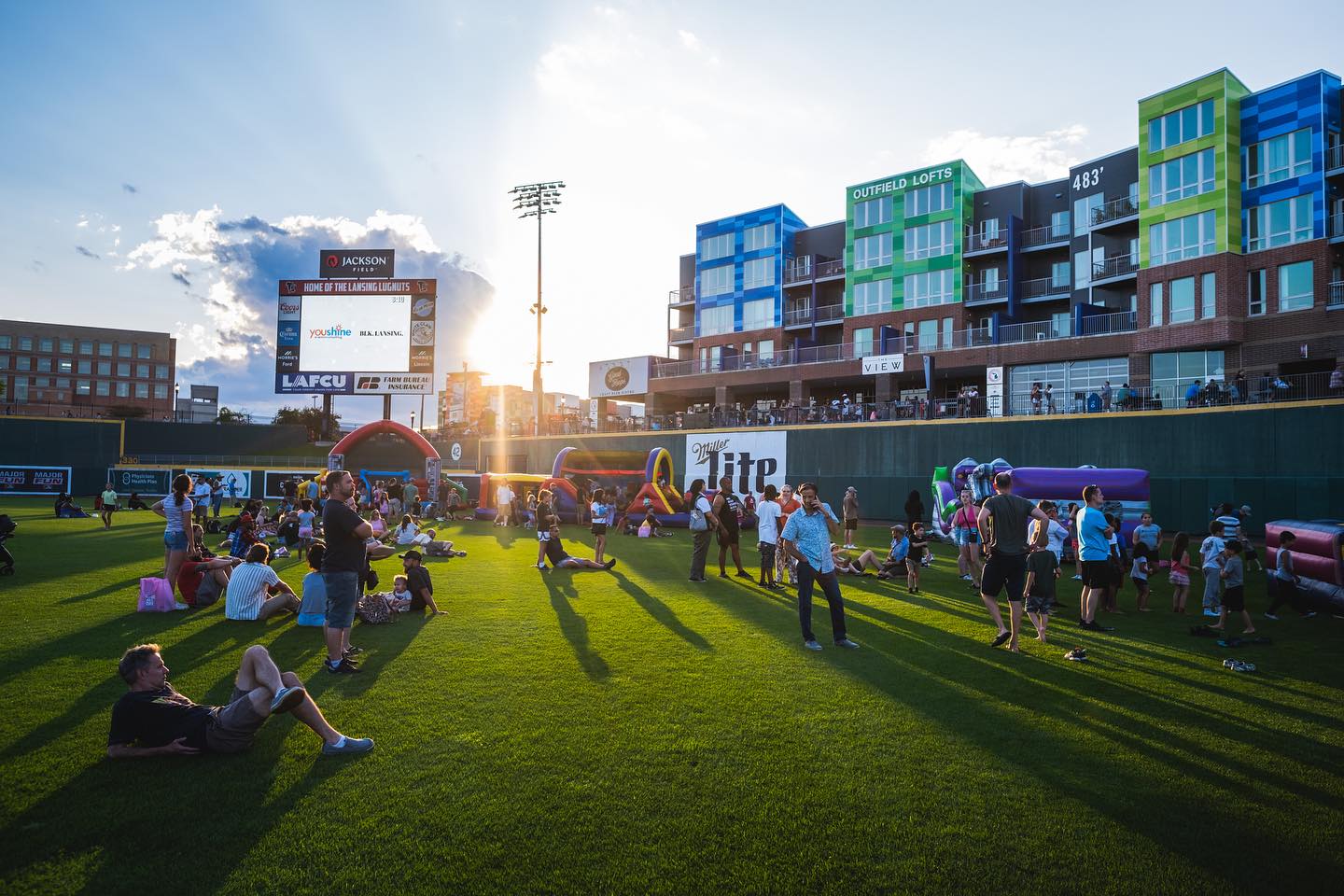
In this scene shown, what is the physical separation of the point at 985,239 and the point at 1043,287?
452 cm

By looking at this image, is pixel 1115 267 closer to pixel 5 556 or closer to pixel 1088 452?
pixel 1088 452

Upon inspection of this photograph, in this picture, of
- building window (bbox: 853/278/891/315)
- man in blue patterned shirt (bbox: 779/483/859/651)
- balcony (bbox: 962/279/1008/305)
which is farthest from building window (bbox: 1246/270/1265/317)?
man in blue patterned shirt (bbox: 779/483/859/651)

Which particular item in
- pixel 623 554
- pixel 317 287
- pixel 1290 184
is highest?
pixel 1290 184

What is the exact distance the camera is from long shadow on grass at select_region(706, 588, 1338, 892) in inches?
161

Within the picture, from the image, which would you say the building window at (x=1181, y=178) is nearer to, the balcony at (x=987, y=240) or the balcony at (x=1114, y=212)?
the balcony at (x=1114, y=212)

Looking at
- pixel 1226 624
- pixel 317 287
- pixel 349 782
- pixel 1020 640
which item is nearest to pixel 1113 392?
pixel 1226 624

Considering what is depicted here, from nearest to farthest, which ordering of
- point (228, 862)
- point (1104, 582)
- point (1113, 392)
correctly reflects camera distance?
point (228, 862), point (1104, 582), point (1113, 392)

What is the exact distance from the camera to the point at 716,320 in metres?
52.6

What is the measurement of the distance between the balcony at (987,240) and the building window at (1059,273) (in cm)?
299

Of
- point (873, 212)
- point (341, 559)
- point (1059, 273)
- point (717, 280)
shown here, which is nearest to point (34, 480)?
point (717, 280)

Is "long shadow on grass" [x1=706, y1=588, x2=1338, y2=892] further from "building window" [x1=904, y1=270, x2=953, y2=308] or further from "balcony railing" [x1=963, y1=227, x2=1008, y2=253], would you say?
"balcony railing" [x1=963, y1=227, x2=1008, y2=253]

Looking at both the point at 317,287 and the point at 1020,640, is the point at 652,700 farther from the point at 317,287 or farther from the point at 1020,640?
the point at 317,287

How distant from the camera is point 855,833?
4191mm

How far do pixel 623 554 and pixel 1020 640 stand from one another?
10804 mm
